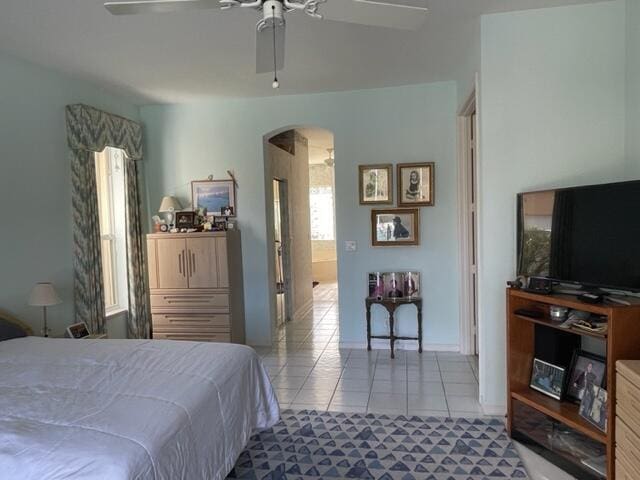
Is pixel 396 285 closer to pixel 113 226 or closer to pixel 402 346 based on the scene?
pixel 402 346

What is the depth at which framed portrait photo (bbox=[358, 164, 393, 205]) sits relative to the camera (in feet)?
14.2

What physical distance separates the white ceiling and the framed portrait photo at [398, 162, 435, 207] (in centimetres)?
83

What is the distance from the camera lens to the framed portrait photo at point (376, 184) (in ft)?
14.2

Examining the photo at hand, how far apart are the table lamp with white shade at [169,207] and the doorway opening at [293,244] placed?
1012 mm

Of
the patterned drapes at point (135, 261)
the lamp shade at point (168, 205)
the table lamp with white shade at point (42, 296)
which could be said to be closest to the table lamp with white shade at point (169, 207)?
the lamp shade at point (168, 205)

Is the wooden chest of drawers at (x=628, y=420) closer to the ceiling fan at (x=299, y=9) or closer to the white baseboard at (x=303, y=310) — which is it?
the ceiling fan at (x=299, y=9)

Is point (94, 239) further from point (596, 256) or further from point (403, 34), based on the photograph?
point (596, 256)

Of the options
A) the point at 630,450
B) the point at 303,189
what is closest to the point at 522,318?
the point at 630,450

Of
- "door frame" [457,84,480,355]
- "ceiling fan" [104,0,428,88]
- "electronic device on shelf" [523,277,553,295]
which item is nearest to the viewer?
"ceiling fan" [104,0,428,88]

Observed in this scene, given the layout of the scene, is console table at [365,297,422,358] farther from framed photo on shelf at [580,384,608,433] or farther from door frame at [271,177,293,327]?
framed photo on shelf at [580,384,608,433]

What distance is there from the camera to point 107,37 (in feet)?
9.59

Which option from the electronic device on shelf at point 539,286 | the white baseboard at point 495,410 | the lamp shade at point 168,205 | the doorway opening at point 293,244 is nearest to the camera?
the electronic device on shelf at point 539,286

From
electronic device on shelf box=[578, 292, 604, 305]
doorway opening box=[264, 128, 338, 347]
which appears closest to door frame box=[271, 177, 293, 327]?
doorway opening box=[264, 128, 338, 347]

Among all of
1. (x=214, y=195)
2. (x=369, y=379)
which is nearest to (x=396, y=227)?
(x=369, y=379)
